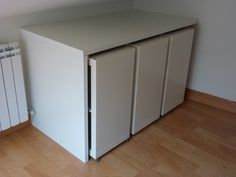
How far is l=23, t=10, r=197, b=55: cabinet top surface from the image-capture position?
1.50 m

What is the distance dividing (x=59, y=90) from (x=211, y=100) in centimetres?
146

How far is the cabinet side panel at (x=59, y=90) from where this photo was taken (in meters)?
1.49

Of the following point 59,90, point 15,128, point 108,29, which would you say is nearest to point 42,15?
point 108,29

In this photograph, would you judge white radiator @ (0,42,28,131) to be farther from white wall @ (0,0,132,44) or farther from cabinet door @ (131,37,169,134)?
cabinet door @ (131,37,169,134)

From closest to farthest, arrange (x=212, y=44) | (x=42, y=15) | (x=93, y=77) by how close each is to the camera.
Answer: (x=93, y=77)
(x=42, y=15)
(x=212, y=44)

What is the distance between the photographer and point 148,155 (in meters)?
1.78

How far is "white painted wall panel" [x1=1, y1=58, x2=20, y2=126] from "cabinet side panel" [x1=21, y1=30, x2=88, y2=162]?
15cm

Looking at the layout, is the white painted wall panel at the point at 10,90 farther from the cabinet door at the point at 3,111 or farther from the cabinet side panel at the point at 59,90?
the cabinet side panel at the point at 59,90

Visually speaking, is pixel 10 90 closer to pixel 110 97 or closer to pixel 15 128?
pixel 15 128

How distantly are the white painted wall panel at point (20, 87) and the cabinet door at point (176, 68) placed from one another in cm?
107

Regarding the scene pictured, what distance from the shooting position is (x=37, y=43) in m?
1.66

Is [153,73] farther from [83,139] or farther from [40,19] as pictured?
[40,19]

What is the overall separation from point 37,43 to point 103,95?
1.80 ft

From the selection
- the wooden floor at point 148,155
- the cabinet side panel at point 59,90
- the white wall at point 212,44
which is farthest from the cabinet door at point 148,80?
the white wall at point 212,44
